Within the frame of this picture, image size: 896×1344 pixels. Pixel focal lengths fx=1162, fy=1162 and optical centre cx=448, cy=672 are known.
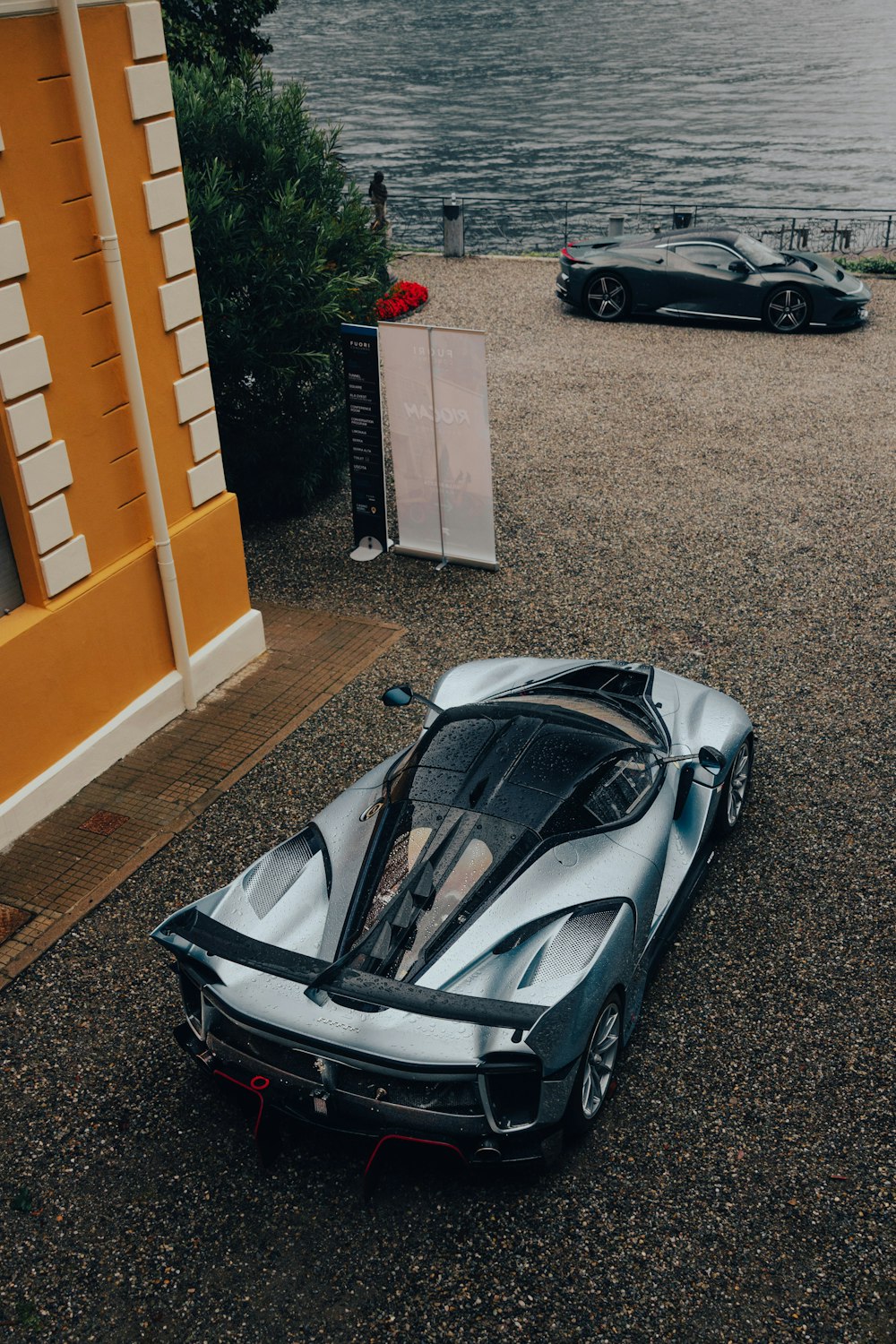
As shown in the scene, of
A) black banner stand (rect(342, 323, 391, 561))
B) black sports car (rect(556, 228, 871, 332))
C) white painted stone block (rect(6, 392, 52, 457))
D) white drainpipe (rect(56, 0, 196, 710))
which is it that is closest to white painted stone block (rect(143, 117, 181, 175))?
white drainpipe (rect(56, 0, 196, 710))

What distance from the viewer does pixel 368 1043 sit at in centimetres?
426

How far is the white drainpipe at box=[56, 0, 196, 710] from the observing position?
6420 millimetres

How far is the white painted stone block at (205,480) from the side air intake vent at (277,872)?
3542 millimetres

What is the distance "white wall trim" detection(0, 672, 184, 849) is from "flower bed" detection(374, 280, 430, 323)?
9039mm

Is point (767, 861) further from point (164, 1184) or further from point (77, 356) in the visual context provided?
point (77, 356)

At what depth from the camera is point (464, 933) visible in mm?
4664

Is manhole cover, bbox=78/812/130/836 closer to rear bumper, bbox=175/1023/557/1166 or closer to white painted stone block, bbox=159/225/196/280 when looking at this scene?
rear bumper, bbox=175/1023/557/1166

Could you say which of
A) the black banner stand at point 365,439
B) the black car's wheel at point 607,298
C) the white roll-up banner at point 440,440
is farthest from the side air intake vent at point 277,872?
the black car's wheel at point 607,298

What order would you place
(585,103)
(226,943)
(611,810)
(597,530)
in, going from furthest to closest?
(585,103) < (597,530) < (611,810) < (226,943)

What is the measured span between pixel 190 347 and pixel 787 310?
1073 centimetres

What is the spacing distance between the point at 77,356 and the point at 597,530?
5.39 m

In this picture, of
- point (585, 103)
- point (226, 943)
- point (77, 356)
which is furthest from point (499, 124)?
point (226, 943)

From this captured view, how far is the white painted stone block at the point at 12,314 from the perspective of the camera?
20.6 ft

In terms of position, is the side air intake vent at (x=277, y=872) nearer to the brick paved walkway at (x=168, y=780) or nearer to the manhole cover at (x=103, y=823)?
the brick paved walkway at (x=168, y=780)
